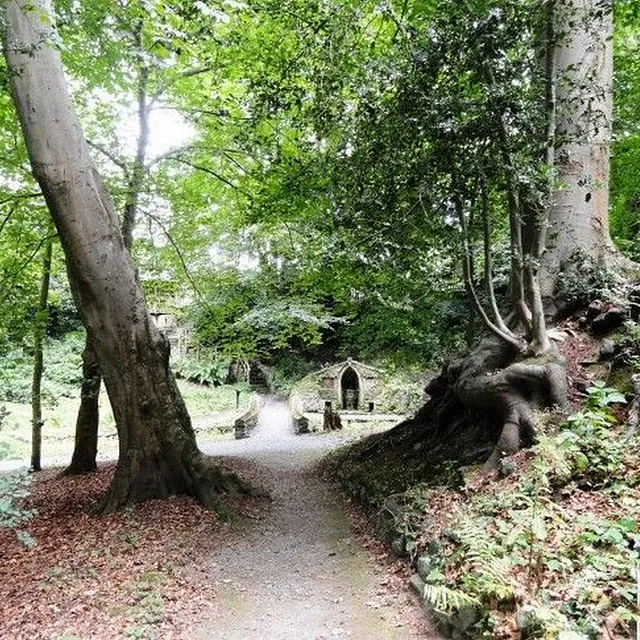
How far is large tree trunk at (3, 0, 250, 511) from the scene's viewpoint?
6.11 meters

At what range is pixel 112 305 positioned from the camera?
680 centimetres

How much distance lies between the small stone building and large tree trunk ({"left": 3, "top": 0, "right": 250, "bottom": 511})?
16122mm

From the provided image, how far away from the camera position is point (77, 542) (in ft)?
19.6

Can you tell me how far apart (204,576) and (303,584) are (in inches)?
40.5

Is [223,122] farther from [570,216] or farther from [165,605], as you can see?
[165,605]

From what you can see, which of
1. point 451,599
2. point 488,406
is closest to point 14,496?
point 451,599

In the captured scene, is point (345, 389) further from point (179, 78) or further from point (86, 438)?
point (179, 78)

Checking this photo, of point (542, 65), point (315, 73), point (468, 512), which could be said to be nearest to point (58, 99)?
point (315, 73)

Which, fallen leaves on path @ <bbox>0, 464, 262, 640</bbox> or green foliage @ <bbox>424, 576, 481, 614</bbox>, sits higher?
green foliage @ <bbox>424, 576, 481, 614</bbox>

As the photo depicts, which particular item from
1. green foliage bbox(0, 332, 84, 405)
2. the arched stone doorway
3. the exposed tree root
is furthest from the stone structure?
the exposed tree root

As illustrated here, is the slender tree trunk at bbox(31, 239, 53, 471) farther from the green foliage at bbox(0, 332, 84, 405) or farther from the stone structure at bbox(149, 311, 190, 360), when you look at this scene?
the stone structure at bbox(149, 311, 190, 360)

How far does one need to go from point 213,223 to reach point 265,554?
7.76 m

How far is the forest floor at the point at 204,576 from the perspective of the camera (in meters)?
4.19

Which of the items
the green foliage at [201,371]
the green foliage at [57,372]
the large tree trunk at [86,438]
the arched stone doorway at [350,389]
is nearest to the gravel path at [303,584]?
the large tree trunk at [86,438]
